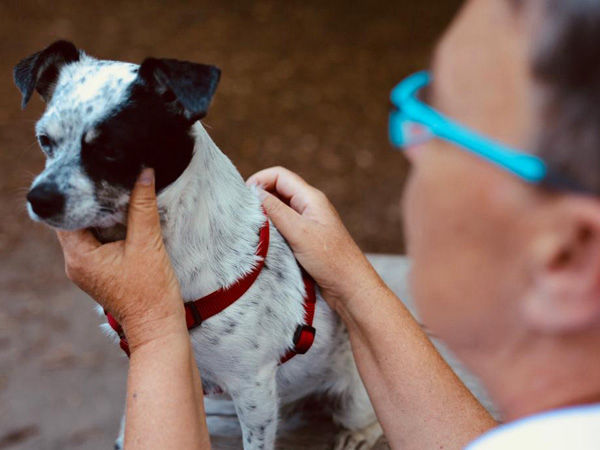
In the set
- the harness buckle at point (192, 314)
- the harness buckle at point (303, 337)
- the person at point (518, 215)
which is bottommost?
the harness buckle at point (303, 337)

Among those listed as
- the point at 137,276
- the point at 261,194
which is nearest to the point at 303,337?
the point at 261,194

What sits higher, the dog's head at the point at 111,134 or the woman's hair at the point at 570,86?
the woman's hair at the point at 570,86

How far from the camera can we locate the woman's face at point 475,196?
77 cm

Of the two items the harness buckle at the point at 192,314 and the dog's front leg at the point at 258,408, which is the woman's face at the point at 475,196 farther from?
the dog's front leg at the point at 258,408

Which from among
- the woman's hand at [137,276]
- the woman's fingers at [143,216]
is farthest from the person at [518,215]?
the woman's fingers at [143,216]

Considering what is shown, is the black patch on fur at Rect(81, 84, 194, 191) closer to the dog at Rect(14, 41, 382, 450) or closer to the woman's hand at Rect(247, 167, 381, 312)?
the dog at Rect(14, 41, 382, 450)

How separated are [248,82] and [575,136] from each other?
18.1ft

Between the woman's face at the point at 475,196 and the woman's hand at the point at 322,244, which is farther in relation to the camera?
the woman's hand at the point at 322,244

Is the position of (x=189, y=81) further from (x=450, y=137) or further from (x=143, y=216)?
(x=450, y=137)

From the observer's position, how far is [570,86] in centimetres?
70

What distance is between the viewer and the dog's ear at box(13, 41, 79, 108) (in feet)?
5.22

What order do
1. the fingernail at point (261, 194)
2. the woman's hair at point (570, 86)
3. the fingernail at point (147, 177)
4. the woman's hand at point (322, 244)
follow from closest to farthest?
the woman's hair at point (570, 86) < the fingernail at point (147, 177) < the woman's hand at point (322, 244) < the fingernail at point (261, 194)

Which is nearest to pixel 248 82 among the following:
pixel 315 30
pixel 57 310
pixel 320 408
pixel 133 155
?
pixel 315 30

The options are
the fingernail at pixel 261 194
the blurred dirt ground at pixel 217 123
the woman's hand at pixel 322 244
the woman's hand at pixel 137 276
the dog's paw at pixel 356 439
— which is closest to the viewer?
the woman's hand at pixel 137 276
